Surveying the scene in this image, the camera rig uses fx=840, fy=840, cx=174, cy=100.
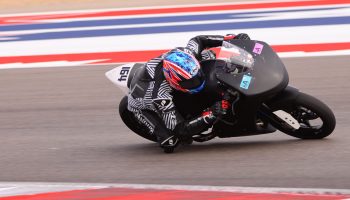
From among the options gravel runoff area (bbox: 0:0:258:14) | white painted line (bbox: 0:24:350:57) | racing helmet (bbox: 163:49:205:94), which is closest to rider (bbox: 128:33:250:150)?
racing helmet (bbox: 163:49:205:94)

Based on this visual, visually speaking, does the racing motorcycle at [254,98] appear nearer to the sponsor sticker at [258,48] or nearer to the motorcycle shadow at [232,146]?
the sponsor sticker at [258,48]

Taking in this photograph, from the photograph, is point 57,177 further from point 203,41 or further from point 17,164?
point 203,41

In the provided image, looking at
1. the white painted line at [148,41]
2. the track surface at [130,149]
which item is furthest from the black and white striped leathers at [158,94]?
the white painted line at [148,41]

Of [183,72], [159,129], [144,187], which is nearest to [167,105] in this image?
[159,129]

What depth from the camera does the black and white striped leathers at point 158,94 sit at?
7.56 metres

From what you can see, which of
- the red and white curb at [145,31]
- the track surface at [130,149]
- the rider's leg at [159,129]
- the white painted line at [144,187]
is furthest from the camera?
the red and white curb at [145,31]

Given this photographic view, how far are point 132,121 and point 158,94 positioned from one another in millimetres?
612

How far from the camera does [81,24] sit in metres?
17.1

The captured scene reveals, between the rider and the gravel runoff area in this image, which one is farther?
the gravel runoff area

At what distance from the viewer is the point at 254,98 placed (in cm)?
719

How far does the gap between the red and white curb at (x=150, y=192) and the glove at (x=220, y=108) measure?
3.40 feet

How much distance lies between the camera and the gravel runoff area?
19.1m

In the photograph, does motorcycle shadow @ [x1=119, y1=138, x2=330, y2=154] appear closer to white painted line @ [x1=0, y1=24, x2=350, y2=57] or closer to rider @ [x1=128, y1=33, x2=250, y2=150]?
rider @ [x1=128, y1=33, x2=250, y2=150]

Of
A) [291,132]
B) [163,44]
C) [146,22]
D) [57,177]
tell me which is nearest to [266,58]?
[291,132]
